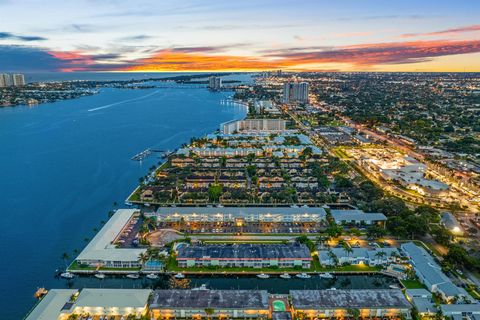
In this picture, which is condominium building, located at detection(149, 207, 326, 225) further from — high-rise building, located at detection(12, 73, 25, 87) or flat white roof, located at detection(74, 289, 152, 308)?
high-rise building, located at detection(12, 73, 25, 87)

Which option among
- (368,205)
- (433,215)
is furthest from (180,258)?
(433,215)

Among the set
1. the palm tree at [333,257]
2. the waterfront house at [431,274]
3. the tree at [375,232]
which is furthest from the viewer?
the tree at [375,232]

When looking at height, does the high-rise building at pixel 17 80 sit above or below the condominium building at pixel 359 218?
above

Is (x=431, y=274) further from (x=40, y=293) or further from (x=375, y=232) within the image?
(x=40, y=293)

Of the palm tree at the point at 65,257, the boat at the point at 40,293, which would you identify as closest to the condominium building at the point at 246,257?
the palm tree at the point at 65,257

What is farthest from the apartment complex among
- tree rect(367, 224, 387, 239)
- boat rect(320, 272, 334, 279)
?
boat rect(320, 272, 334, 279)

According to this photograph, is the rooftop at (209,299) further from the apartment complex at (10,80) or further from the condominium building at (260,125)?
the apartment complex at (10,80)
